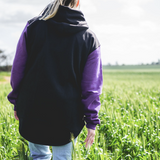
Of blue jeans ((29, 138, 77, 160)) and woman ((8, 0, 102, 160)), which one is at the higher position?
woman ((8, 0, 102, 160))

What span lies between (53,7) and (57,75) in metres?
0.53

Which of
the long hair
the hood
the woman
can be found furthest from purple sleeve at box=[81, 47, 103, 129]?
the long hair

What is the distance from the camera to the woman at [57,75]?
1.35 metres

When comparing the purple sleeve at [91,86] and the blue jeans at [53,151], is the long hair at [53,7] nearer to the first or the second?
the purple sleeve at [91,86]

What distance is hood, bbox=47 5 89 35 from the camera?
4.39 ft

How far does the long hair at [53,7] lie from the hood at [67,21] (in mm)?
32

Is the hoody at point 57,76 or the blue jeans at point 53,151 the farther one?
the blue jeans at point 53,151

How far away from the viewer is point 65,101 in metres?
1.37

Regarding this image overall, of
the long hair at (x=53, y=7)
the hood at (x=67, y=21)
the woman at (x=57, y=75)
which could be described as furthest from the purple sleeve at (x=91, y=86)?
the long hair at (x=53, y=7)

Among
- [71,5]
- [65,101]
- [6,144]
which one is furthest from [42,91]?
[6,144]

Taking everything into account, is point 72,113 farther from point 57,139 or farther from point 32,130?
point 32,130

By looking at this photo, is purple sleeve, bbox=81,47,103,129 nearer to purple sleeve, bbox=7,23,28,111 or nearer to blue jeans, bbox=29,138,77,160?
blue jeans, bbox=29,138,77,160

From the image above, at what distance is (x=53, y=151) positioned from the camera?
1.52 metres

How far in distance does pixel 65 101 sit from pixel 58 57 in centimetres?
34
